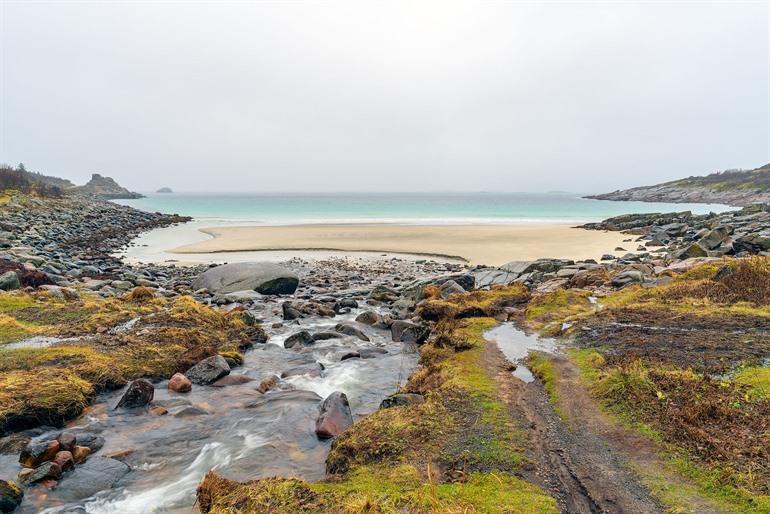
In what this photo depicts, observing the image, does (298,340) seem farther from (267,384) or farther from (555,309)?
(555,309)

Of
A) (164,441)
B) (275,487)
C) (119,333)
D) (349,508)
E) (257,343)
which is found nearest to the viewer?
(349,508)

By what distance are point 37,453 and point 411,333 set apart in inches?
422

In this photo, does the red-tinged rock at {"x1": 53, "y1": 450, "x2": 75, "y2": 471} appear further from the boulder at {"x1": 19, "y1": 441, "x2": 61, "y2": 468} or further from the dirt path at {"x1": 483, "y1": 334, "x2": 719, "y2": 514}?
the dirt path at {"x1": 483, "y1": 334, "x2": 719, "y2": 514}

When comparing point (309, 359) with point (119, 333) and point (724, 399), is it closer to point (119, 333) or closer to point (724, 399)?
point (119, 333)

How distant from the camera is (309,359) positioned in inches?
527

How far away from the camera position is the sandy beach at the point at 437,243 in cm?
3749

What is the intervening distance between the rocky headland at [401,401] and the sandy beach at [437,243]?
61.7ft

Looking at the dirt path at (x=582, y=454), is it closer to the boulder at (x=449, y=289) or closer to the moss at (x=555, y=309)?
the moss at (x=555, y=309)

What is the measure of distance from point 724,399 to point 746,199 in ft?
461

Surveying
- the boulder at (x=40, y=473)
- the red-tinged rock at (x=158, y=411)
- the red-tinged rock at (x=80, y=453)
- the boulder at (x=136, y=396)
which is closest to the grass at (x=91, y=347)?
the boulder at (x=136, y=396)

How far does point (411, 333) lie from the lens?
50.3 ft

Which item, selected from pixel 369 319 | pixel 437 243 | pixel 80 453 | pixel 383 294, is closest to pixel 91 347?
pixel 80 453

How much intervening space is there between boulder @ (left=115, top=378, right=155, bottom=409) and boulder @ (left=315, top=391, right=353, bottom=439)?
4.19m

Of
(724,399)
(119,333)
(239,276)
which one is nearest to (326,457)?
(724,399)
